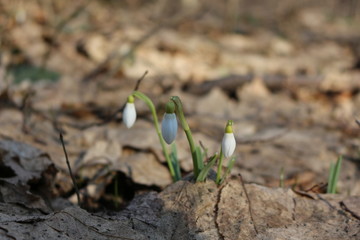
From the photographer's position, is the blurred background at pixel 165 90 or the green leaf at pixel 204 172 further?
the blurred background at pixel 165 90

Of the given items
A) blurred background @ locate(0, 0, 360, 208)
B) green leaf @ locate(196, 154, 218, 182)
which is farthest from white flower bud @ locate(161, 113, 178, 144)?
blurred background @ locate(0, 0, 360, 208)

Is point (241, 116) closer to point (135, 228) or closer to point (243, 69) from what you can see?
point (243, 69)

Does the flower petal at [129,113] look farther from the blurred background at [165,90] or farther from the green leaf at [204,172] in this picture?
the green leaf at [204,172]

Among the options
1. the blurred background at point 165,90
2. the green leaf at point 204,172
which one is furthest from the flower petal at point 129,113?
the green leaf at point 204,172

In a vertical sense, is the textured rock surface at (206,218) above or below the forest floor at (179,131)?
below

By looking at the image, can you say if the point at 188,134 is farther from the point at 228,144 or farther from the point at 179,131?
the point at 179,131

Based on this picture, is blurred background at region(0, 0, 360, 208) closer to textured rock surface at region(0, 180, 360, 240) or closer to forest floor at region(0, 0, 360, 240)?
forest floor at region(0, 0, 360, 240)

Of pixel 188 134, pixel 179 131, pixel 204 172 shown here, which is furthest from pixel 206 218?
pixel 179 131

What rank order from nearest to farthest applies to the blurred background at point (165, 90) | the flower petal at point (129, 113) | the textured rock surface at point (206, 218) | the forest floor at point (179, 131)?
1. the textured rock surface at point (206, 218)
2. the forest floor at point (179, 131)
3. the flower petal at point (129, 113)
4. the blurred background at point (165, 90)
